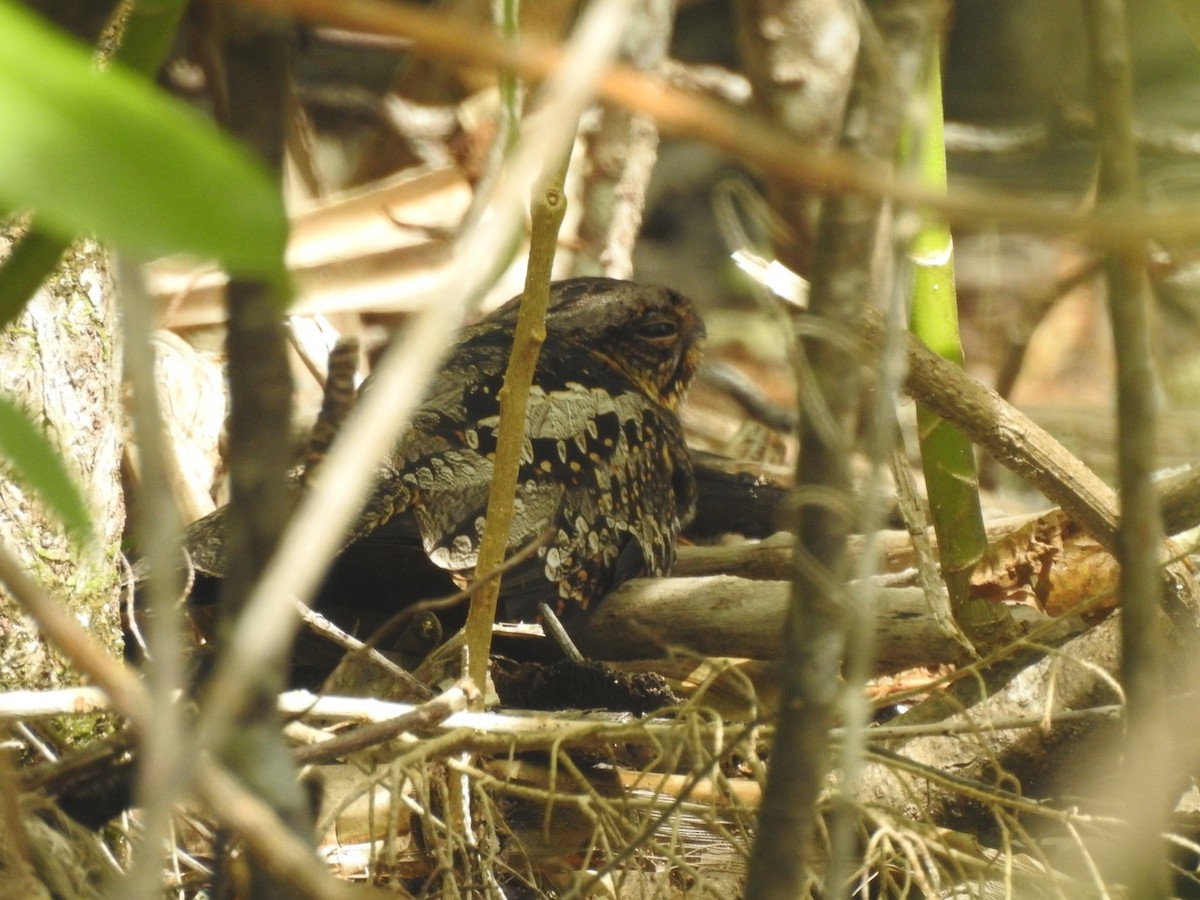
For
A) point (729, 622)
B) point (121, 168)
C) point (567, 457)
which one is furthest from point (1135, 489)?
point (567, 457)

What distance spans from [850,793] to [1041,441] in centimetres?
117

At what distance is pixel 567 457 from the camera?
2.70 metres

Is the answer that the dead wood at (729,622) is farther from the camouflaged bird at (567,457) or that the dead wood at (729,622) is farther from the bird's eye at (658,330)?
the bird's eye at (658,330)

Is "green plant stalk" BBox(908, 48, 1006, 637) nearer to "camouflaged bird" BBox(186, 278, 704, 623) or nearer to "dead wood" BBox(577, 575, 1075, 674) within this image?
"dead wood" BBox(577, 575, 1075, 674)

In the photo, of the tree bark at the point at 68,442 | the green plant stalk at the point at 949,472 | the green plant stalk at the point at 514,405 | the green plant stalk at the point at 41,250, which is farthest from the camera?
the green plant stalk at the point at 949,472

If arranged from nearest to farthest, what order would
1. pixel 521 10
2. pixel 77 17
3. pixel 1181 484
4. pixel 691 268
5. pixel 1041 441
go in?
pixel 77 17, pixel 1041 441, pixel 1181 484, pixel 521 10, pixel 691 268

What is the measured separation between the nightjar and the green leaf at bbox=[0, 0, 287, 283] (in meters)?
1.79

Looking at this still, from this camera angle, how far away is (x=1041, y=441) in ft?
5.98

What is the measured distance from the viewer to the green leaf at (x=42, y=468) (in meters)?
0.59

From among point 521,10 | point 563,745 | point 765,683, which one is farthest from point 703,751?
point 521,10

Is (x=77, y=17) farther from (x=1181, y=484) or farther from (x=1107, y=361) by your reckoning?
(x=1107, y=361)

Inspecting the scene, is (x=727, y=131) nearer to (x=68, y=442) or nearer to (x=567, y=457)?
(x=68, y=442)

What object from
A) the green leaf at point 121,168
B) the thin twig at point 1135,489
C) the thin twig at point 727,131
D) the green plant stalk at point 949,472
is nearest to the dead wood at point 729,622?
the green plant stalk at point 949,472

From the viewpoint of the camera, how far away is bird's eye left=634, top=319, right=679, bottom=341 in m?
3.37
